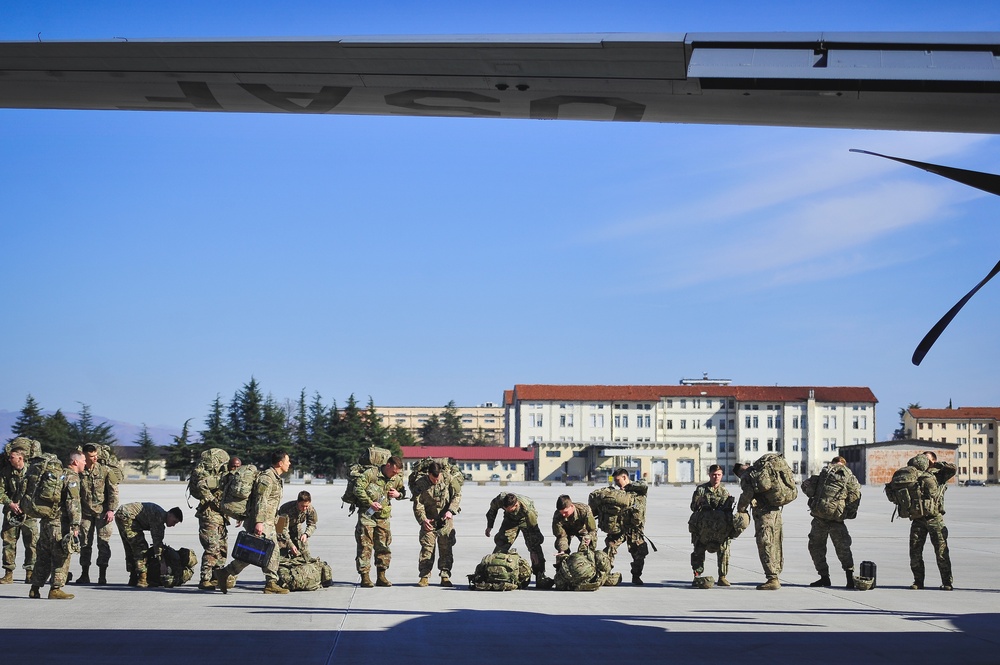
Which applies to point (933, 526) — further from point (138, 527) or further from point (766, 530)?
point (138, 527)

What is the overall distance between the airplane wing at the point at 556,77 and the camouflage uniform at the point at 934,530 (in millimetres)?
7982

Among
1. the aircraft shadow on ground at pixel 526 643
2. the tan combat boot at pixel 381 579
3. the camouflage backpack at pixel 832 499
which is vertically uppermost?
the camouflage backpack at pixel 832 499

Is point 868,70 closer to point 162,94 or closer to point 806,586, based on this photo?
point 162,94

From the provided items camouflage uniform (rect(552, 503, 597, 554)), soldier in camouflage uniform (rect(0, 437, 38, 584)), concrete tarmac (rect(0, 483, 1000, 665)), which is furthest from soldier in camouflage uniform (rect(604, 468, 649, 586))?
soldier in camouflage uniform (rect(0, 437, 38, 584))

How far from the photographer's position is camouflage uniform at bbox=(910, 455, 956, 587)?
13328 mm

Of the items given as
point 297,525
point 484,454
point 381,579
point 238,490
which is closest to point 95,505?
point 238,490

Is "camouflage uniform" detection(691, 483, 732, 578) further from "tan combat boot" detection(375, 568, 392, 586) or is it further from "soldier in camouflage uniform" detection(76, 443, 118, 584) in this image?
"soldier in camouflage uniform" detection(76, 443, 118, 584)

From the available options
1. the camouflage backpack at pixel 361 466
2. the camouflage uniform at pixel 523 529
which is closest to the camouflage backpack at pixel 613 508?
the camouflage uniform at pixel 523 529

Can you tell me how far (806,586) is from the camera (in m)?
13.9

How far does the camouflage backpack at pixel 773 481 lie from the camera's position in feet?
44.3

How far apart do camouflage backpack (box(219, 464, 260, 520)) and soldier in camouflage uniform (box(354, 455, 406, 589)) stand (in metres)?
1.43

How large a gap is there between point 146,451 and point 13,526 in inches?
3097

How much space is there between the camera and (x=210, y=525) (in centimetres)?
1313

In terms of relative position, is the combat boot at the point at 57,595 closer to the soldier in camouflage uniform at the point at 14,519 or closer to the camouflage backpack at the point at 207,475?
the soldier in camouflage uniform at the point at 14,519
